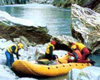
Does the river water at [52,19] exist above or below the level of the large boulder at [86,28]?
below

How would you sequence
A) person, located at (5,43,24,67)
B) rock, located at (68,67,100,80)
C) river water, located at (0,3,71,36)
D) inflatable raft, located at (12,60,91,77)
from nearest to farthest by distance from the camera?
rock, located at (68,67,100,80)
inflatable raft, located at (12,60,91,77)
person, located at (5,43,24,67)
river water, located at (0,3,71,36)

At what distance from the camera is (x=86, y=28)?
16188 millimetres

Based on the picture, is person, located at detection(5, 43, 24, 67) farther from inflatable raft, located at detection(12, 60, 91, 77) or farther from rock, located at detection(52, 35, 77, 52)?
rock, located at detection(52, 35, 77, 52)

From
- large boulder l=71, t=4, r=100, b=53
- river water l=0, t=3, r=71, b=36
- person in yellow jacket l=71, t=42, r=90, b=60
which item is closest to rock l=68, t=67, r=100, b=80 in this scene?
person in yellow jacket l=71, t=42, r=90, b=60

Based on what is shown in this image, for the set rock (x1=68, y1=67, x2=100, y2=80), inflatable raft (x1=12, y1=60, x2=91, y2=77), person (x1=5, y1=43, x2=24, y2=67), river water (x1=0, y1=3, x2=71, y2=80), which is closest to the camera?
rock (x1=68, y1=67, x2=100, y2=80)

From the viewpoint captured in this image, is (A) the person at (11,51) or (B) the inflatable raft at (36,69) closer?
(B) the inflatable raft at (36,69)

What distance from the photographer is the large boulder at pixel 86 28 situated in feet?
49.4

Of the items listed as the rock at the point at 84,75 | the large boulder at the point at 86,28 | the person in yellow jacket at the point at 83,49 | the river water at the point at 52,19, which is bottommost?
the river water at the point at 52,19

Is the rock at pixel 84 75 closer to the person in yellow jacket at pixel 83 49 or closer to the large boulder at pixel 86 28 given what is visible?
the person in yellow jacket at pixel 83 49

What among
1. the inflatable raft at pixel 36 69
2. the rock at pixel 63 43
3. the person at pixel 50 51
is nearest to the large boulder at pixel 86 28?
the rock at pixel 63 43

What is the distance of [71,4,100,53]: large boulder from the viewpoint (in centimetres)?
1505

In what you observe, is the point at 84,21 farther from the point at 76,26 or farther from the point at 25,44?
the point at 25,44

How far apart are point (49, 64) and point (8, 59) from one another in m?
1.93

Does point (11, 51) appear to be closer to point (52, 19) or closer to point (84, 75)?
point (84, 75)
